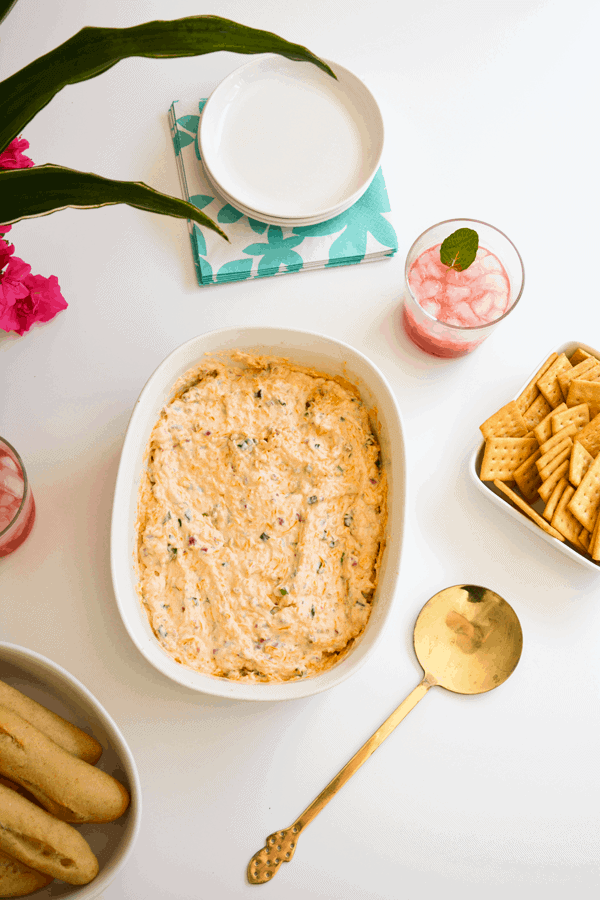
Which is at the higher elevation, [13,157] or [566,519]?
[13,157]

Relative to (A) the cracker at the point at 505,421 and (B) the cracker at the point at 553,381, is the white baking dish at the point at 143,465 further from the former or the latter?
(B) the cracker at the point at 553,381

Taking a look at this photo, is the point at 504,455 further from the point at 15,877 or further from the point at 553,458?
the point at 15,877

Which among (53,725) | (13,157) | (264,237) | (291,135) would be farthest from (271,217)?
(53,725)

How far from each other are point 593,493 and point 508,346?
17.8 inches

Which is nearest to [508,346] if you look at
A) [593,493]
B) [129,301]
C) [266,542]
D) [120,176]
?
[593,493]

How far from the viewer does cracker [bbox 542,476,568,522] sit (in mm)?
1331

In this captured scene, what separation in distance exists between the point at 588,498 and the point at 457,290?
547mm

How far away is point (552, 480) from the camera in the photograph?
134 centimetres

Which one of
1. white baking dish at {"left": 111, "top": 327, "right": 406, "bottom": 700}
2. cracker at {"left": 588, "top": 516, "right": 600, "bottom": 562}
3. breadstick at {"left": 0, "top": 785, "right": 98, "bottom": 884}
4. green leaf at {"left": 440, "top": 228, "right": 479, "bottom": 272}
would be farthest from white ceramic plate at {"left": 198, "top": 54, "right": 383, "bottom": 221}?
breadstick at {"left": 0, "top": 785, "right": 98, "bottom": 884}

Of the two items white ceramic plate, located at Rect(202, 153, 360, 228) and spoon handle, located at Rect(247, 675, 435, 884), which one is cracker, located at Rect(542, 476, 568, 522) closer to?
spoon handle, located at Rect(247, 675, 435, 884)

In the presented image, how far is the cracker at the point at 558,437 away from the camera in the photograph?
Answer: 53.2 inches

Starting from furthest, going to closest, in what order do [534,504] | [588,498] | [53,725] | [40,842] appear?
[534,504], [588,498], [53,725], [40,842]

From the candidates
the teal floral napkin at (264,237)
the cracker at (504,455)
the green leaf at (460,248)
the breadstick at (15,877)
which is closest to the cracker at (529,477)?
the cracker at (504,455)

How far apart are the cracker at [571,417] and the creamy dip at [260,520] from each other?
408 mm
